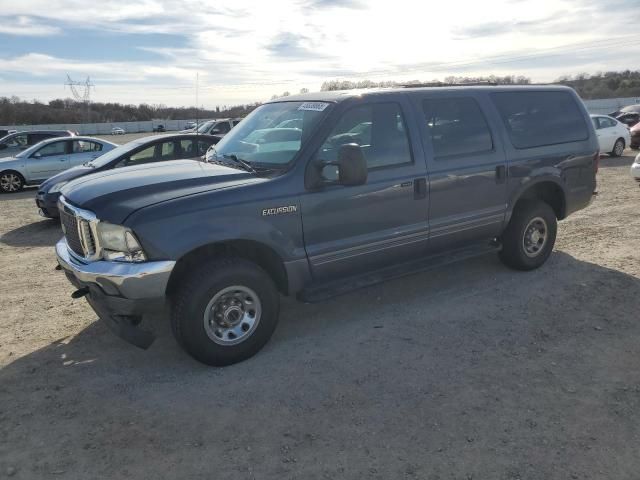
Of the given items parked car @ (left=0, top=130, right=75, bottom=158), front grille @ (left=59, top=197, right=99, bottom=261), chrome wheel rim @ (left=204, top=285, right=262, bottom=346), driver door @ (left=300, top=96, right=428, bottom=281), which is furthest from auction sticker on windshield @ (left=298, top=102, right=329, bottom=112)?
A: parked car @ (left=0, top=130, right=75, bottom=158)

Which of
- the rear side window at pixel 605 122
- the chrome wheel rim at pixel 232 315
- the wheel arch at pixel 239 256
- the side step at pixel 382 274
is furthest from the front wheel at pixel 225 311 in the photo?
the rear side window at pixel 605 122

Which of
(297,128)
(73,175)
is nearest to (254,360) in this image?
(297,128)

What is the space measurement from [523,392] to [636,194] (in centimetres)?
861

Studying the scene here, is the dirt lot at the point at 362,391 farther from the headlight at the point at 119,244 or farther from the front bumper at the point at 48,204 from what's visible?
the front bumper at the point at 48,204

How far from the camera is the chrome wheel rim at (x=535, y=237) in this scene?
19.3 feet

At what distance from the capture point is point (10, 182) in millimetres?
13766

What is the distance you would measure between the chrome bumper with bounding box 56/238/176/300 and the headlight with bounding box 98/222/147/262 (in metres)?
0.05

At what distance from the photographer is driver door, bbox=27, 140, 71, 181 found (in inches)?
543

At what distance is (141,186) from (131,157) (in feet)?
19.4

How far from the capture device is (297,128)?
177 inches

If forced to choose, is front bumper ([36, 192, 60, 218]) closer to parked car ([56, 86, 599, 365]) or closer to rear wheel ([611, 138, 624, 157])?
parked car ([56, 86, 599, 365])

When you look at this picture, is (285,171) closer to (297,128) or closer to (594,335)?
(297,128)

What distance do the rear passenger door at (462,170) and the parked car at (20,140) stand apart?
13.2 m

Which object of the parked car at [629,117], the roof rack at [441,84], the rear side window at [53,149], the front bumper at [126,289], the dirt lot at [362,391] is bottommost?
the dirt lot at [362,391]
